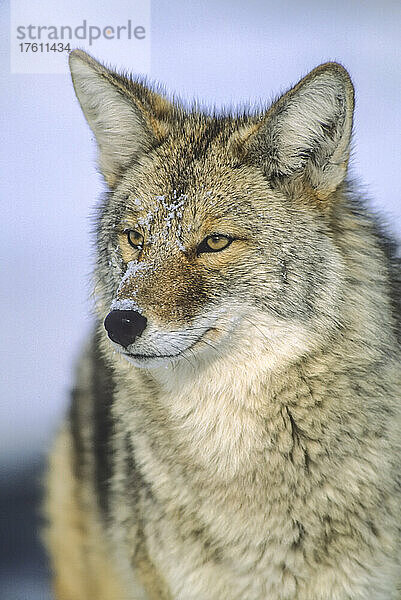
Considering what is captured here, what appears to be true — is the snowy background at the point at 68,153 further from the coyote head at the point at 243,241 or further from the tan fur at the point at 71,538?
the coyote head at the point at 243,241

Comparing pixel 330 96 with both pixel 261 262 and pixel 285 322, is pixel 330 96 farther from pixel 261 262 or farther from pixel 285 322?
pixel 285 322

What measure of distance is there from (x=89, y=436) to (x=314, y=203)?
3.86 ft

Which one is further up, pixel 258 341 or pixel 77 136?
pixel 77 136

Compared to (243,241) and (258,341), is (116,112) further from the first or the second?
(258,341)

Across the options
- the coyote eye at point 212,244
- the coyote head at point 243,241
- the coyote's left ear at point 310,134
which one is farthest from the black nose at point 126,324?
the coyote's left ear at point 310,134

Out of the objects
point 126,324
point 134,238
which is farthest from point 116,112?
point 126,324

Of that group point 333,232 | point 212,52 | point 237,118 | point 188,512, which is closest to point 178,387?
point 188,512

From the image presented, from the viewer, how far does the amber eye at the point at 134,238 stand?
70.5 inches

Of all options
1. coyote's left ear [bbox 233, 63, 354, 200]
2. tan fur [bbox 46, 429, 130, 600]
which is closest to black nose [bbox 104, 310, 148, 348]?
coyote's left ear [bbox 233, 63, 354, 200]

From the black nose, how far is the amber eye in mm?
272

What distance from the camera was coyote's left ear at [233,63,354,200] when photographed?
1632mm

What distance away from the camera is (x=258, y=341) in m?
1.72

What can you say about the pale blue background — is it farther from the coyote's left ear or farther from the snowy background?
the coyote's left ear

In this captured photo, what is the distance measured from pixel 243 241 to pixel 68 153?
0.98 meters
